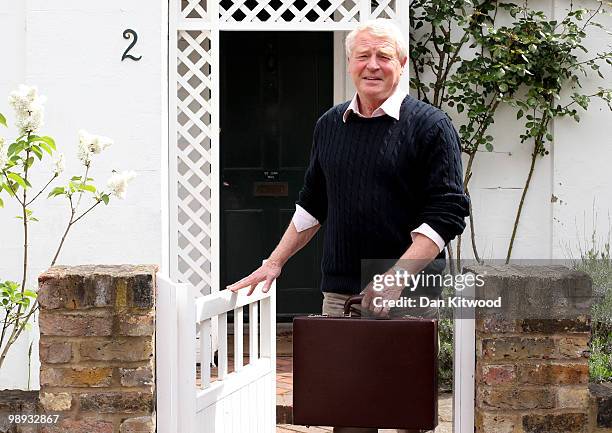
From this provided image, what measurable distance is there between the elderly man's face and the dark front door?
184 inches

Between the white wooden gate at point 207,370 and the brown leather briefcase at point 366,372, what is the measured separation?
339 mm

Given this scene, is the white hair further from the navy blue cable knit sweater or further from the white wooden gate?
the white wooden gate

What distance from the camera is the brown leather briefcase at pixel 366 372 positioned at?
10.4 feet

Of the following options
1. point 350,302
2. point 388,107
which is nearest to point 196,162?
point 388,107

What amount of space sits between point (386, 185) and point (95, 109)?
341cm

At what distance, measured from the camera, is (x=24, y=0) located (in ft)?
20.9

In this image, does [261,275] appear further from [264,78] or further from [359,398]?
[264,78]

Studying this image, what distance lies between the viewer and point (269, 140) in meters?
8.09

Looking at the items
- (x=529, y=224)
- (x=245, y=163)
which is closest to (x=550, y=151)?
(x=529, y=224)

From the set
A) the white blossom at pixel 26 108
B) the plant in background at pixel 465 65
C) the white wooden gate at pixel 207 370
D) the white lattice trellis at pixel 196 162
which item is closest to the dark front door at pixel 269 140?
the plant in background at pixel 465 65

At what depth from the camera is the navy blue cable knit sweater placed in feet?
10.8

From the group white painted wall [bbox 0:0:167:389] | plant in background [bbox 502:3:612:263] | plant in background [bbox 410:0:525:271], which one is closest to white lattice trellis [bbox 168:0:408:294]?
white painted wall [bbox 0:0:167:389]

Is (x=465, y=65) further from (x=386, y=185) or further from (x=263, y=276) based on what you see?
(x=386, y=185)

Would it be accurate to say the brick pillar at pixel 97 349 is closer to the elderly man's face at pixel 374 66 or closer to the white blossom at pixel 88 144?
the white blossom at pixel 88 144
